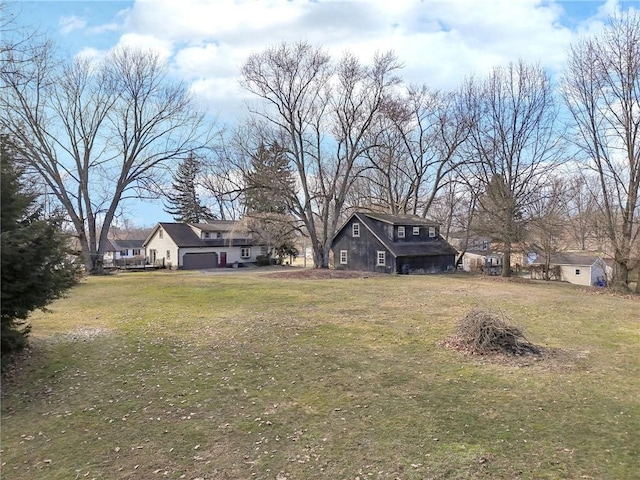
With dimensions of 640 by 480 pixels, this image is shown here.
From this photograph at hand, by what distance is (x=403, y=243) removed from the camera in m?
33.5

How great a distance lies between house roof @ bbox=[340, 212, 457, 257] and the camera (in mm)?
31969

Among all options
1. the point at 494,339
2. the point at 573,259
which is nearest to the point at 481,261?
the point at 573,259

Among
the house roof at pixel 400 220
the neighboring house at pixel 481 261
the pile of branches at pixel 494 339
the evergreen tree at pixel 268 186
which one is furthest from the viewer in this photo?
the neighboring house at pixel 481 261

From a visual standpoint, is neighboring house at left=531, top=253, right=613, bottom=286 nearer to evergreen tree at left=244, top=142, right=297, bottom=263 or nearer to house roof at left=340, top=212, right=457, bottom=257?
house roof at left=340, top=212, right=457, bottom=257

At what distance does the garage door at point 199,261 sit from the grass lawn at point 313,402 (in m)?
29.7

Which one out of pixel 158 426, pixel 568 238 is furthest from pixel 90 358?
pixel 568 238

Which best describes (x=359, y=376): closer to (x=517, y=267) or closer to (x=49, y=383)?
(x=49, y=383)

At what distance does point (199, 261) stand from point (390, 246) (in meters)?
21.0

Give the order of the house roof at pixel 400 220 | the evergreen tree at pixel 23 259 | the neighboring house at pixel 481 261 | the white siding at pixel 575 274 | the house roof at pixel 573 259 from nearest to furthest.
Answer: the evergreen tree at pixel 23 259 → the house roof at pixel 400 220 → the white siding at pixel 575 274 → the house roof at pixel 573 259 → the neighboring house at pixel 481 261

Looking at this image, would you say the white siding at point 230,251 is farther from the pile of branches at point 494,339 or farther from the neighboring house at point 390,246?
the pile of branches at point 494,339

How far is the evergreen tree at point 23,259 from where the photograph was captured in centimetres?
762

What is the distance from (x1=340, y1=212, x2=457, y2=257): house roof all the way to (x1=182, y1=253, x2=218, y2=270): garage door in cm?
1761

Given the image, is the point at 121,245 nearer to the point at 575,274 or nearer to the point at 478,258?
the point at 478,258

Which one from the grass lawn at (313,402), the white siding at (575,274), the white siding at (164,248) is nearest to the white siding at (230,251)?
the white siding at (164,248)
